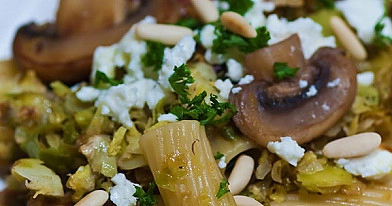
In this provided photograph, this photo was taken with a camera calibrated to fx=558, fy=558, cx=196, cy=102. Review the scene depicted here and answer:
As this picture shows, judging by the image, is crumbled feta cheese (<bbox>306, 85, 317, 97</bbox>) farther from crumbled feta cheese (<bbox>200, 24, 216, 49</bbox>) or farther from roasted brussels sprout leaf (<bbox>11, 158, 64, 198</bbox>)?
roasted brussels sprout leaf (<bbox>11, 158, 64, 198</bbox>)

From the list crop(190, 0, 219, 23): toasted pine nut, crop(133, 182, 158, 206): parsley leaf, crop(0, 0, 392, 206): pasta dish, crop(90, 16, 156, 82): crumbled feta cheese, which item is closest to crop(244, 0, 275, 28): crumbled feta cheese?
crop(0, 0, 392, 206): pasta dish

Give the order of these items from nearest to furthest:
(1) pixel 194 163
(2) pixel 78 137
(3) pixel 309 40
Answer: (1) pixel 194 163 < (2) pixel 78 137 < (3) pixel 309 40

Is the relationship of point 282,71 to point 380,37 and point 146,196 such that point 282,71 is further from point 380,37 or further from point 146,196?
point 146,196

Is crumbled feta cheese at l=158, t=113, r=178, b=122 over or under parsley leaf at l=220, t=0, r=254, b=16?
under

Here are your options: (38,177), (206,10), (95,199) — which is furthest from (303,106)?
(38,177)

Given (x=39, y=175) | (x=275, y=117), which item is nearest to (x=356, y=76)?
(x=275, y=117)

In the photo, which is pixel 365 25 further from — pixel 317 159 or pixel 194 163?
pixel 194 163
